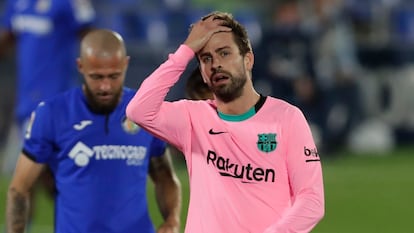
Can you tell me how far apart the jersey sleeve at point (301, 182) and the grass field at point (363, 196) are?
500 centimetres

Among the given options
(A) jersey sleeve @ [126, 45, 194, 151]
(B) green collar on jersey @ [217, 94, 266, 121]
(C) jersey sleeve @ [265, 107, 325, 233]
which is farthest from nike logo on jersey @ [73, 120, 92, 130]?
(C) jersey sleeve @ [265, 107, 325, 233]

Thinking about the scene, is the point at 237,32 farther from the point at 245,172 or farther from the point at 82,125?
the point at 82,125

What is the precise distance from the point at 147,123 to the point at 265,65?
1124 cm

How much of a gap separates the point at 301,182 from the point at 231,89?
48 centimetres

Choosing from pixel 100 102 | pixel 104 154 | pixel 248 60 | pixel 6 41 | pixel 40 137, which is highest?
pixel 248 60

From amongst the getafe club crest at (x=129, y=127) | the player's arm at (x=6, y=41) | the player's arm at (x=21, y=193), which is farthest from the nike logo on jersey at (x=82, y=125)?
the player's arm at (x=6, y=41)

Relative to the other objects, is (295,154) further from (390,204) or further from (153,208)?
(390,204)

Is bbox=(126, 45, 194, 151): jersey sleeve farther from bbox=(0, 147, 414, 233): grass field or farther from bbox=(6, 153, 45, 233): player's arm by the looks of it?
bbox=(0, 147, 414, 233): grass field

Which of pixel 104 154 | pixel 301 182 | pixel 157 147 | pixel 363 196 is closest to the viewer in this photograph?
pixel 301 182

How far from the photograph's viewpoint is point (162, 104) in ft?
17.8

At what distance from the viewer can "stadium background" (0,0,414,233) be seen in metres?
16.0

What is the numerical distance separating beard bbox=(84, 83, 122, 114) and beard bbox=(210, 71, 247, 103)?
4.13ft

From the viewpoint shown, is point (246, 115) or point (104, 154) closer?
point (246, 115)

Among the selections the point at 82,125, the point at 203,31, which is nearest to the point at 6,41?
the point at 82,125
